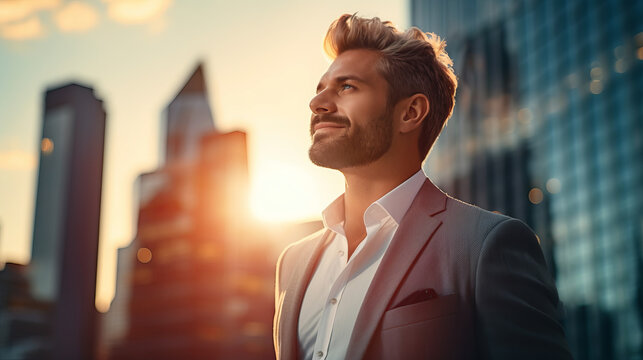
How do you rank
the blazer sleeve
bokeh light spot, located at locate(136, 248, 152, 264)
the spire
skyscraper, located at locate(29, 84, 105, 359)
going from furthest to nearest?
the spire → bokeh light spot, located at locate(136, 248, 152, 264) → skyscraper, located at locate(29, 84, 105, 359) → the blazer sleeve

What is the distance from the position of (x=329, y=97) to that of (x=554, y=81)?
8222cm

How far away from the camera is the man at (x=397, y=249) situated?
8.24 feet

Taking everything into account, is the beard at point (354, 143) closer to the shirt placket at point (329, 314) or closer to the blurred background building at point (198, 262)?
the shirt placket at point (329, 314)

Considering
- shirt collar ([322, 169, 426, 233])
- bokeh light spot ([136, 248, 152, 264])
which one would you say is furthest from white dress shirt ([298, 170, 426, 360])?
bokeh light spot ([136, 248, 152, 264])

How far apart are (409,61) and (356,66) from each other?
26cm

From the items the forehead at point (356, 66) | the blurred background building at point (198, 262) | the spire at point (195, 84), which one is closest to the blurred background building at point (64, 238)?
the blurred background building at point (198, 262)

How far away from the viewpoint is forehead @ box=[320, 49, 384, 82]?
10.4 feet

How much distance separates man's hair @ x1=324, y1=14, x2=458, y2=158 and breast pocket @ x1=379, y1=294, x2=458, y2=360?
0.99 meters

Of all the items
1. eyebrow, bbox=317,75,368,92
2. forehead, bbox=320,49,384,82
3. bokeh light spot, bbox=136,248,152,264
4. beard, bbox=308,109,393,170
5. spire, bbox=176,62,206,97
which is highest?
spire, bbox=176,62,206,97

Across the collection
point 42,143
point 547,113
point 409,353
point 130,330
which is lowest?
point 130,330

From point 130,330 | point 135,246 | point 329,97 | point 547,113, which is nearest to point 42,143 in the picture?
point 135,246

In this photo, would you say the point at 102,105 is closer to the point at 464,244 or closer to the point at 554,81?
the point at 554,81

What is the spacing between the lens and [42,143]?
142 m

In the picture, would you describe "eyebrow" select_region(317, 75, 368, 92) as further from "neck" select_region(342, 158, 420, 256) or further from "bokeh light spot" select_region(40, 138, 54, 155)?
"bokeh light spot" select_region(40, 138, 54, 155)
